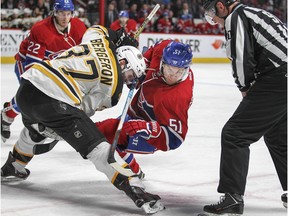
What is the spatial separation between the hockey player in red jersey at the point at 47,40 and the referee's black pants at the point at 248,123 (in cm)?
232

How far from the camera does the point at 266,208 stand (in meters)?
3.10

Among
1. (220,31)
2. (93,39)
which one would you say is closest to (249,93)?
(93,39)

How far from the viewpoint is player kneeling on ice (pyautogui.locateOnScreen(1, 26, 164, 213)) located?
291 cm

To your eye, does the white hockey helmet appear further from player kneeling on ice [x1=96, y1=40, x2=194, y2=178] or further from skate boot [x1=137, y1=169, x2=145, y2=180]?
skate boot [x1=137, y1=169, x2=145, y2=180]

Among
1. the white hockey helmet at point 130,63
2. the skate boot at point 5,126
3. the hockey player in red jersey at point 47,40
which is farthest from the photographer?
the hockey player in red jersey at point 47,40

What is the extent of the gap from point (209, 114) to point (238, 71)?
3389 millimetres

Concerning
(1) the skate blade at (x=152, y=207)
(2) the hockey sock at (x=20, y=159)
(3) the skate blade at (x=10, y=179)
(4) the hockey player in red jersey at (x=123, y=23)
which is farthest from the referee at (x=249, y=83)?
(4) the hockey player in red jersey at (x=123, y=23)

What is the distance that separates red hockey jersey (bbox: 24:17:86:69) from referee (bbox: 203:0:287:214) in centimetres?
225

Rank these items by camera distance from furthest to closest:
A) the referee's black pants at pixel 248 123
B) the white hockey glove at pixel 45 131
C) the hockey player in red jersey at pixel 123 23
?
the hockey player in red jersey at pixel 123 23, the white hockey glove at pixel 45 131, the referee's black pants at pixel 248 123

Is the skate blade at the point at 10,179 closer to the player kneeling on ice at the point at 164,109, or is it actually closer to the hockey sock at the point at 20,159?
the hockey sock at the point at 20,159

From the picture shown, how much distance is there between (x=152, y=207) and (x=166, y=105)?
558mm

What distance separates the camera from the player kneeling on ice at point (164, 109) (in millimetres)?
3221

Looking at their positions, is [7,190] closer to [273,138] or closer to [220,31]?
[273,138]

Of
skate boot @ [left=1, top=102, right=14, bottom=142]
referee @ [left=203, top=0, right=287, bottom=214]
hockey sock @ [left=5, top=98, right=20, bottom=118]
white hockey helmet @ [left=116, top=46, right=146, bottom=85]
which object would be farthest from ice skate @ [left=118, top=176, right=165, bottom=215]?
hockey sock @ [left=5, top=98, right=20, bottom=118]
